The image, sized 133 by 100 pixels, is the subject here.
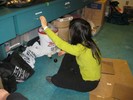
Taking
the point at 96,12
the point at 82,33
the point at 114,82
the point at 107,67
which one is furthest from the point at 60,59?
the point at 96,12

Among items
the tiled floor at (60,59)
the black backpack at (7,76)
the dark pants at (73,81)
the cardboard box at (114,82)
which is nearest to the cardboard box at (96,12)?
the tiled floor at (60,59)

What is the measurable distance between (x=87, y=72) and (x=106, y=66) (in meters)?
0.57

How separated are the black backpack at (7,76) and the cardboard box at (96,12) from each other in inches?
76.1

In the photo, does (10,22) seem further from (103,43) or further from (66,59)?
(103,43)

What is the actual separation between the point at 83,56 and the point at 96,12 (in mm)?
1775

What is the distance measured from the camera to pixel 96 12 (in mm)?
2900

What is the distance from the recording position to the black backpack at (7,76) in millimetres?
1369

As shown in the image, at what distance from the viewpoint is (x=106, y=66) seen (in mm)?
1899

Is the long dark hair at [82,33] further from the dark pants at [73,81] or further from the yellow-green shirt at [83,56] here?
the dark pants at [73,81]

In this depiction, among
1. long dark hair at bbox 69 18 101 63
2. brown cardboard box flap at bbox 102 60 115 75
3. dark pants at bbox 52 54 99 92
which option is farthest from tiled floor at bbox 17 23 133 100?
long dark hair at bbox 69 18 101 63

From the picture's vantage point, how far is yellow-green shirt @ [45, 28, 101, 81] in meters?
1.27

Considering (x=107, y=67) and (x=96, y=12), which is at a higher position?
(x=96, y=12)

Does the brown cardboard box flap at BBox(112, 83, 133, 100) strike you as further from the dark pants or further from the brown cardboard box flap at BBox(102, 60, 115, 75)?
the brown cardboard box flap at BBox(102, 60, 115, 75)

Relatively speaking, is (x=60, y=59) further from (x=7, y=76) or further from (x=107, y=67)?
(x=7, y=76)
